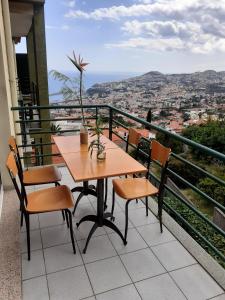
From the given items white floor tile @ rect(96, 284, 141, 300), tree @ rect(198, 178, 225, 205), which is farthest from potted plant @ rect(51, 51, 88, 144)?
tree @ rect(198, 178, 225, 205)

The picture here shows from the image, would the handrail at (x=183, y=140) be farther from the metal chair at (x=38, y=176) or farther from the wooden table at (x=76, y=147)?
the metal chair at (x=38, y=176)

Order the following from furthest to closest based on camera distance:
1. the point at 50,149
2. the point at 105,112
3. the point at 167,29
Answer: the point at 167,29, the point at 50,149, the point at 105,112

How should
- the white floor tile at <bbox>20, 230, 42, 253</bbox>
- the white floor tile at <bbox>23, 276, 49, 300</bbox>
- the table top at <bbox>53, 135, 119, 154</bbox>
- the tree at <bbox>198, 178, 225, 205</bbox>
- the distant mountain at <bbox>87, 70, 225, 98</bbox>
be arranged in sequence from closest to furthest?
the white floor tile at <bbox>23, 276, 49, 300</bbox>, the white floor tile at <bbox>20, 230, 42, 253</bbox>, the table top at <bbox>53, 135, 119, 154</bbox>, the tree at <bbox>198, 178, 225, 205</bbox>, the distant mountain at <bbox>87, 70, 225, 98</bbox>

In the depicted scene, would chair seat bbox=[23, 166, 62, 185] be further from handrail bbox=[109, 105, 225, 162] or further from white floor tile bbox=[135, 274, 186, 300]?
white floor tile bbox=[135, 274, 186, 300]

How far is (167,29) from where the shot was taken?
12.4 metres

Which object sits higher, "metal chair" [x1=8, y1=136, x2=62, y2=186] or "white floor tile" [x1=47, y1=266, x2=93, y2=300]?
"metal chair" [x1=8, y1=136, x2=62, y2=186]

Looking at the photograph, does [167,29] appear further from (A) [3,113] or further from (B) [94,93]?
(A) [3,113]

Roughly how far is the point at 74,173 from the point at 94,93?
1719 mm

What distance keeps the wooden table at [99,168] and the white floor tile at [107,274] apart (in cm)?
21

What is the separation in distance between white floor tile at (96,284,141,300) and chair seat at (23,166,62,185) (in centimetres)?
121

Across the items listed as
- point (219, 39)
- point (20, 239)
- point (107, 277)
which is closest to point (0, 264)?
point (20, 239)

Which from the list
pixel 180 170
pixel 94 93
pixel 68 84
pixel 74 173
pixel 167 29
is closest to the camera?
pixel 74 173

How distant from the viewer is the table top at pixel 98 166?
1.98 m

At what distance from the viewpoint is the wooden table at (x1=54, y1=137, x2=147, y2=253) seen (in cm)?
200
